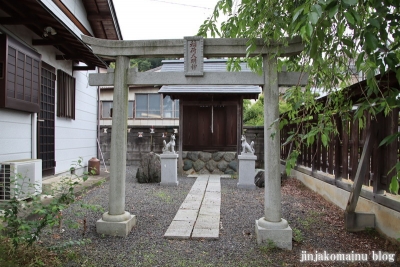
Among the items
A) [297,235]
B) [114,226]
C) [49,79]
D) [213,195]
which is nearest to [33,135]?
[49,79]

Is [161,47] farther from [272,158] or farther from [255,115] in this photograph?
[255,115]

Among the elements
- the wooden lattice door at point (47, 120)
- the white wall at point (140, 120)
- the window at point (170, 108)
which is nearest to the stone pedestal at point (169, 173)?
the wooden lattice door at point (47, 120)

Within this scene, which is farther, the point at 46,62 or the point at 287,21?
the point at 46,62

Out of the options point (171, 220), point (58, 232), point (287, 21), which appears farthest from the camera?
point (171, 220)

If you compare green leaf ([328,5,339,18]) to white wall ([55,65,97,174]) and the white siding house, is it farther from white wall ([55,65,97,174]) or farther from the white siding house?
white wall ([55,65,97,174])

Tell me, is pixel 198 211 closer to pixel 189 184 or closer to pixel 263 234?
pixel 263 234

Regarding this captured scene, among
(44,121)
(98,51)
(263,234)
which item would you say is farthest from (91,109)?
(263,234)

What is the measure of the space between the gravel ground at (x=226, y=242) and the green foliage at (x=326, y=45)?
1.54 metres

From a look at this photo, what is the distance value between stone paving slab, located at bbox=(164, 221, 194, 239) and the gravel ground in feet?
0.39

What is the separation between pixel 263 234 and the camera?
3975 millimetres

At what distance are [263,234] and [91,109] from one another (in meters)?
8.43

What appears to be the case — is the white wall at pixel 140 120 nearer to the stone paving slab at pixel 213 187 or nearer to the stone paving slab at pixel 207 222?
the stone paving slab at pixel 213 187

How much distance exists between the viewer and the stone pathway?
436 centimetres

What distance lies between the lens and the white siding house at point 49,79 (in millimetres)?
5157
